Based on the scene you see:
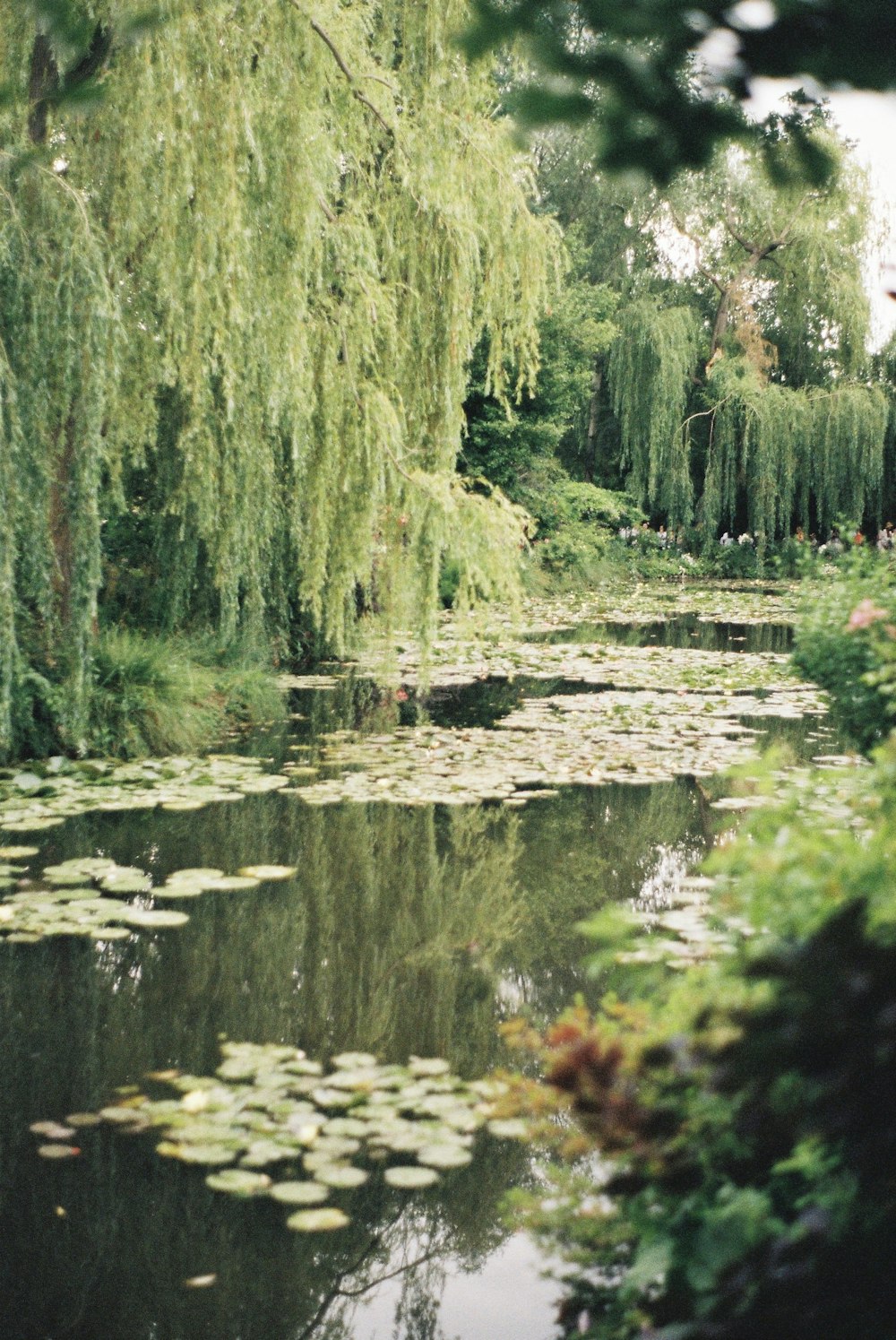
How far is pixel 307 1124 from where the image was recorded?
307cm

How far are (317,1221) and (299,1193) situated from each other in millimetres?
107

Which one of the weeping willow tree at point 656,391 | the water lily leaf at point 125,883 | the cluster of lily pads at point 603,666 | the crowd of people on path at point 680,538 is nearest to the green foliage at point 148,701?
the water lily leaf at point 125,883

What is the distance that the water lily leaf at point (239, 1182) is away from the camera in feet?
9.12

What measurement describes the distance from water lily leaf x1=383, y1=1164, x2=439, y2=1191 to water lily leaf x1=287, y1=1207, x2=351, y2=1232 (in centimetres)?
15

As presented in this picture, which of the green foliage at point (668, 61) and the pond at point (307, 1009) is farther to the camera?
the pond at point (307, 1009)

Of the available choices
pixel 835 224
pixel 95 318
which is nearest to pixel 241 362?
pixel 95 318

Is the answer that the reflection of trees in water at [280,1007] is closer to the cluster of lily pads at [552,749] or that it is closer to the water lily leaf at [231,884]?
the water lily leaf at [231,884]

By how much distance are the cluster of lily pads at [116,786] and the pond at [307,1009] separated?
76 millimetres

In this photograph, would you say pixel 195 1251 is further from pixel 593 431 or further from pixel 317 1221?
pixel 593 431

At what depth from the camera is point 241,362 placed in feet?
23.6

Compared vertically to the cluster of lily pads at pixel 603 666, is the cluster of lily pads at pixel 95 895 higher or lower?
lower

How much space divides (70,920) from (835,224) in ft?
77.5

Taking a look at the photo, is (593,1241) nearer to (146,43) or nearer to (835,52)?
(835,52)

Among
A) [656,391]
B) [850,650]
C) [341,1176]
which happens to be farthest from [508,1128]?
[656,391]
